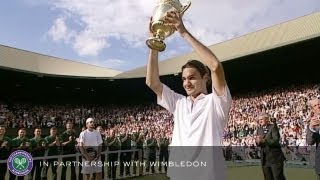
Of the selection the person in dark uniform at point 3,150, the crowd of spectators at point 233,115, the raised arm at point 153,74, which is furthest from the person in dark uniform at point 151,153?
the raised arm at point 153,74

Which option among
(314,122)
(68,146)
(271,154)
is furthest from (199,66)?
(68,146)

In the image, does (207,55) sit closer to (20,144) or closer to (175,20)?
(175,20)

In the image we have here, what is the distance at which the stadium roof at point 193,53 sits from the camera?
1324 inches

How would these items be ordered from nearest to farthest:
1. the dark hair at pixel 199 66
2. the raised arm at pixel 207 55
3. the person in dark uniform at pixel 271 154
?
1. the raised arm at pixel 207 55
2. the dark hair at pixel 199 66
3. the person in dark uniform at pixel 271 154

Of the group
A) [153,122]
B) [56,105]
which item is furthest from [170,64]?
[56,105]

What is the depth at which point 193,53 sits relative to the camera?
127 ft

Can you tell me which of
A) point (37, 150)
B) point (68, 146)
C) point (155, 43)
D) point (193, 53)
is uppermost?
point (193, 53)

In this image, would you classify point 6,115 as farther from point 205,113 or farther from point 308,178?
point 205,113

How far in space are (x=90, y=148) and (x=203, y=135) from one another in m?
8.53

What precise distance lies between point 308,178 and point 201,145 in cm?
1071

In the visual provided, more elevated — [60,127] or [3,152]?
[60,127]

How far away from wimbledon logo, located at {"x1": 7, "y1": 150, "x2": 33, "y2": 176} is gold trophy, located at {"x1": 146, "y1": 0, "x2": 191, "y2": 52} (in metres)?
8.17

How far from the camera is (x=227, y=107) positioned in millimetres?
2904

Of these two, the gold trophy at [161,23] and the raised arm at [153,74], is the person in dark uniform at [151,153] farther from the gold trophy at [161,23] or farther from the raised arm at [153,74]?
the gold trophy at [161,23]
